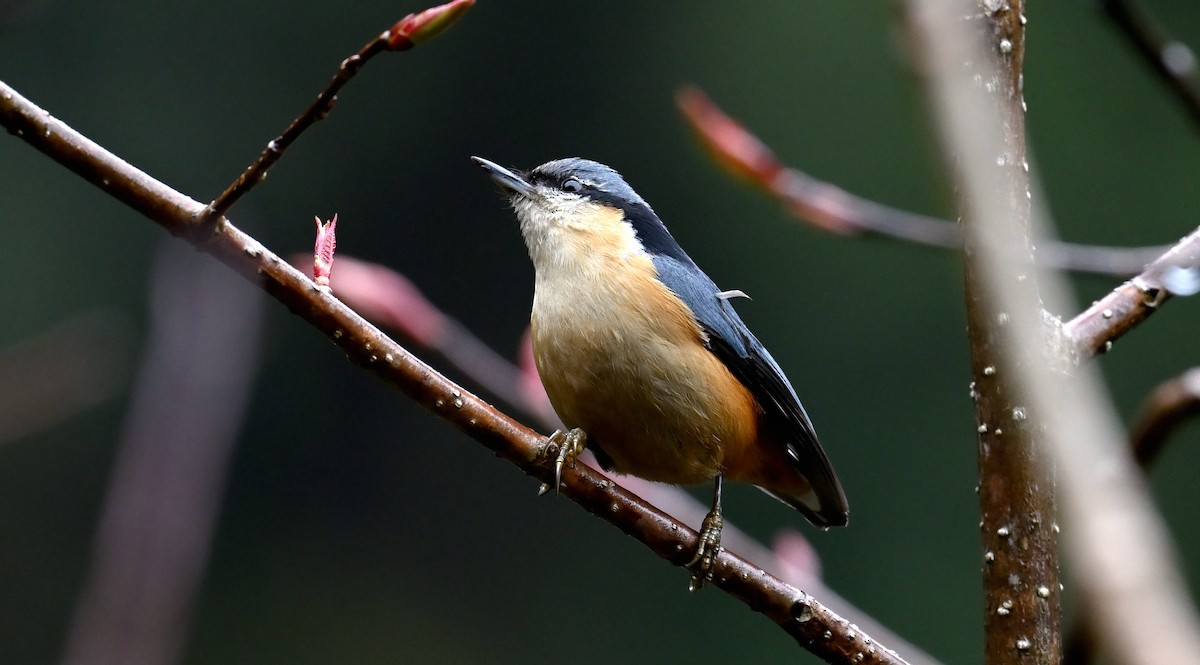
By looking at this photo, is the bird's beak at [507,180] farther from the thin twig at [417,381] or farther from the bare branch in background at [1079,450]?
the bare branch in background at [1079,450]

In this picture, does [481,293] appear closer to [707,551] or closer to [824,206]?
[824,206]

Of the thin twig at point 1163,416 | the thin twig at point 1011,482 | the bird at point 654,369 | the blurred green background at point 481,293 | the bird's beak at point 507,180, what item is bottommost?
the thin twig at point 1163,416

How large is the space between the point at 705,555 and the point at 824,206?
29.8 inches

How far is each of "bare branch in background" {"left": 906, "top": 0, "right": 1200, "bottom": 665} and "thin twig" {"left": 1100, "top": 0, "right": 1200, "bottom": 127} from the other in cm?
83

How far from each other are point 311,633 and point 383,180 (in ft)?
20.0

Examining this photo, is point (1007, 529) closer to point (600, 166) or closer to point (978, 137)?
point (978, 137)

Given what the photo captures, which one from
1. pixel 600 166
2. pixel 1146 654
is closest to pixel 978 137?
pixel 1146 654

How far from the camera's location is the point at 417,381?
2.09 meters

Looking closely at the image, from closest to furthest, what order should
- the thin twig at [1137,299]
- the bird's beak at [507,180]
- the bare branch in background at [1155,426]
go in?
the bare branch in background at [1155,426], the thin twig at [1137,299], the bird's beak at [507,180]

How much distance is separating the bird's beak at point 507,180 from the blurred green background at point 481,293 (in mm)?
10195

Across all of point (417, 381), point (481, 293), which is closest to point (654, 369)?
point (417, 381)

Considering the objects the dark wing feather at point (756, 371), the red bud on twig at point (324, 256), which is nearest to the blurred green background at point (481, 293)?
the dark wing feather at point (756, 371)

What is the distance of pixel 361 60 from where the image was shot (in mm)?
1574

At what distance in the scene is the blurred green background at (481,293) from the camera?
13.9 m
